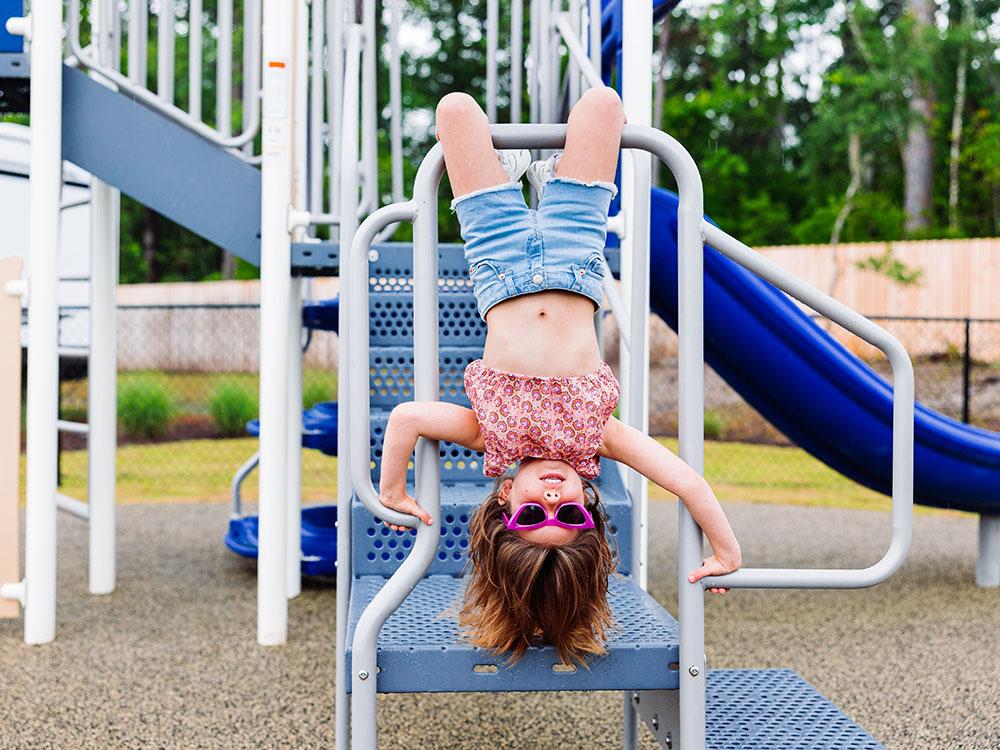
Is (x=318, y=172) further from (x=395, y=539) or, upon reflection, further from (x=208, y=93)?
(x=208, y=93)

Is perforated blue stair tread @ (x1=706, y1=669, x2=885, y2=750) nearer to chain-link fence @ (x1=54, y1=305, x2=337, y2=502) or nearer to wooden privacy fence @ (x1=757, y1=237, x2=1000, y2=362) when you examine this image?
chain-link fence @ (x1=54, y1=305, x2=337, y2=502)

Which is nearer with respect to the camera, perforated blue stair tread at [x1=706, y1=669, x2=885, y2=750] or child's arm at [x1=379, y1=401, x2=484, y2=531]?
child's arm at [x1=379, y1=401, x2=484, y2=531]

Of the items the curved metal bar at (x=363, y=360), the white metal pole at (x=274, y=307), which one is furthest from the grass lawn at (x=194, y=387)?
the curved metal bar at (x=363, y=360)

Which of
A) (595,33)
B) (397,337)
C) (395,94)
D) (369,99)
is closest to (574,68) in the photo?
(595,33)

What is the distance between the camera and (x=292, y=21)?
4.32 m

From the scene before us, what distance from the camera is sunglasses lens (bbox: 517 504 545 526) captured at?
217 centimetres

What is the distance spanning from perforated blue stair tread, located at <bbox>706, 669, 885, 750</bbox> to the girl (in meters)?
0.49

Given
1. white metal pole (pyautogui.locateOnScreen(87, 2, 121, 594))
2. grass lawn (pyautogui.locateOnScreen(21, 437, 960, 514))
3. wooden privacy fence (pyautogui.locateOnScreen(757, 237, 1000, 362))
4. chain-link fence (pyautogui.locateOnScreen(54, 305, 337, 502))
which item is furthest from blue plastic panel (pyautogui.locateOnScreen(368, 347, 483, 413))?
wooden privacy fence (pyautogui.locateOnScreen(757, 237, 1000, 362))

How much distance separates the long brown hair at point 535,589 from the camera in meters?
2.15

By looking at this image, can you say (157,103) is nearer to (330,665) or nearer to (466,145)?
(330,665)

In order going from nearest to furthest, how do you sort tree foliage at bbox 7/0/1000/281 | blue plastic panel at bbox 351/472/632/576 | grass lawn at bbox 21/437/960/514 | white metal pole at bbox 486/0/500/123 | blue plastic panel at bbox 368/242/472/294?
blue plastic panel at bbox 351/472/632/576 → blue plastic panel at bbox 368/242/472/294 → white metal pole at bbox 486/0/500/123 → grass lawn at bbox 21/437/960/514 → tree foliage at bbox 7/0/1000/281

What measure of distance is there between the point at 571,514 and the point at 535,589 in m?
0.16

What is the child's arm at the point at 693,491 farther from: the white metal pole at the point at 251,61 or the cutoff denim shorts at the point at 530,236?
the white metal pole at the point at 251,61

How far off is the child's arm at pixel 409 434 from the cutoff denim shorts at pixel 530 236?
25 centimetres
